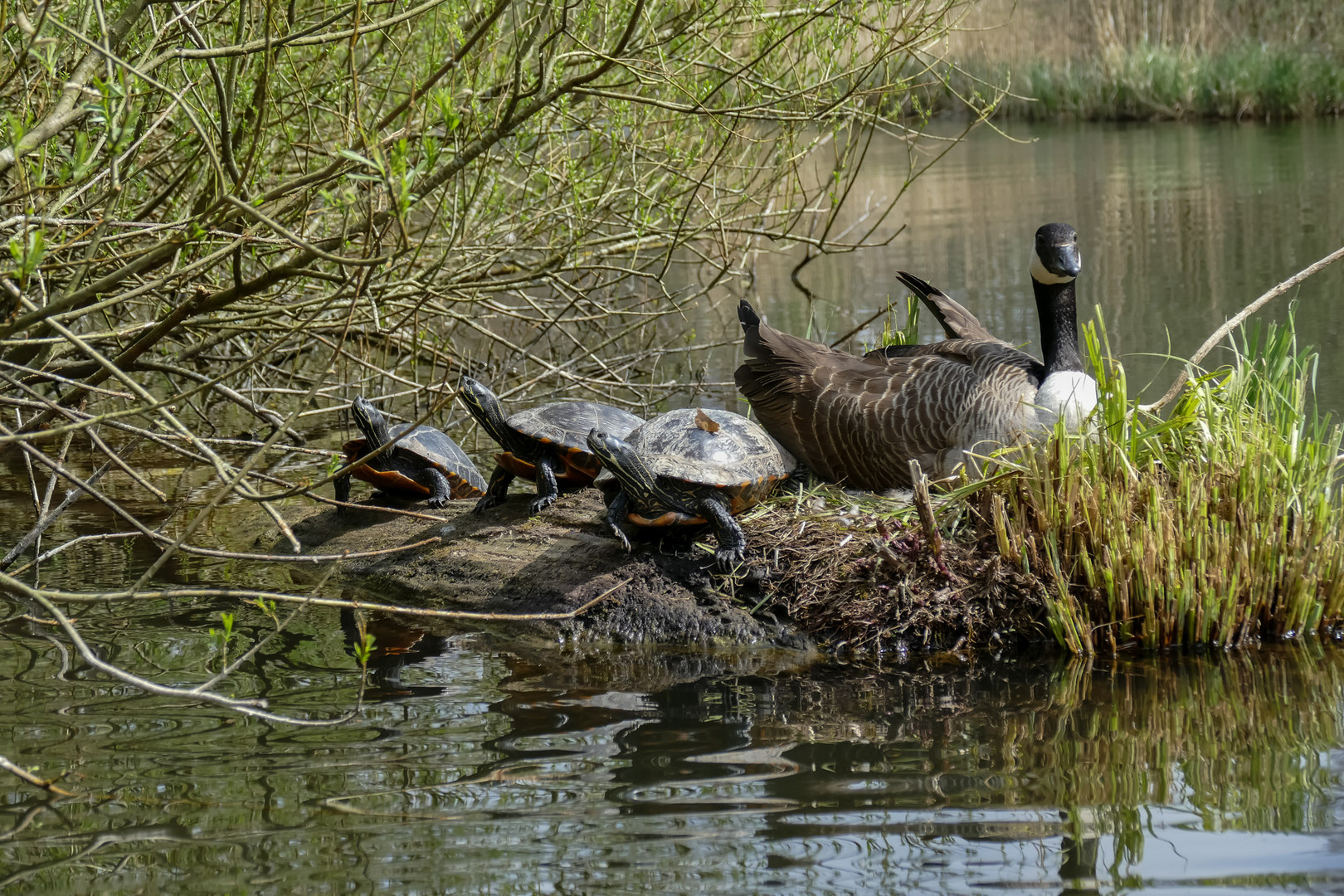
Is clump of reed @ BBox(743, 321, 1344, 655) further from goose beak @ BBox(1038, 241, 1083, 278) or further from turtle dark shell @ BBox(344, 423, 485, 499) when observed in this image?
turtle dark shell @ BBox(344, 423, 485, 499)

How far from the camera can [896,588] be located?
5125 millimetres

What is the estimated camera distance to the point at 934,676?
4.80 meters

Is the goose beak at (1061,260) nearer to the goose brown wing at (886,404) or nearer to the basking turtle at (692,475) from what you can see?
the goose brown wing at (886,404)

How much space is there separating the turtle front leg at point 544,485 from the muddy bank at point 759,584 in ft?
0.29

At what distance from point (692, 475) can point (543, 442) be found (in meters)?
1.13

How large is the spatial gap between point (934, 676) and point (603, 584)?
58.9 inches

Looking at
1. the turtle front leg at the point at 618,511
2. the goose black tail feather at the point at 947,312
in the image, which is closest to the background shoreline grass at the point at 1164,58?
the goose black tail feather at the point at 947,312

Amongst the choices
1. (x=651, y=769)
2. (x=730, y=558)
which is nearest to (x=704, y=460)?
(x=730, y=558)

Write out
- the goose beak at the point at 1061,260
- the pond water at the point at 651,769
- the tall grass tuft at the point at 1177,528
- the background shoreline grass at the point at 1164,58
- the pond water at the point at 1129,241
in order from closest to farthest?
the pond water at the point at 651,769, the tall grass tuft at the point at 1177,528, the goose beak at the point at 1061,260, the pond water at the point at 1129,241, the background shoreline grass at the point at 1164,58

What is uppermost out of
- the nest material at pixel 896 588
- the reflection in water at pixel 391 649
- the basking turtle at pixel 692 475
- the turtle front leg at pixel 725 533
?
the basking turtle at pixel 692 475

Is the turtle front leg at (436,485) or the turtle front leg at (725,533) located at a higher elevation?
the turtle front leg at (436,485)

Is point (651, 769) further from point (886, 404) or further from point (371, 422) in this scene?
point (371, 422)

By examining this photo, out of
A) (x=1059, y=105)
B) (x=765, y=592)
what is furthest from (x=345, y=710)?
(x=1059, y=105)

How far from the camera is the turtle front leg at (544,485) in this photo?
6.31 metres
